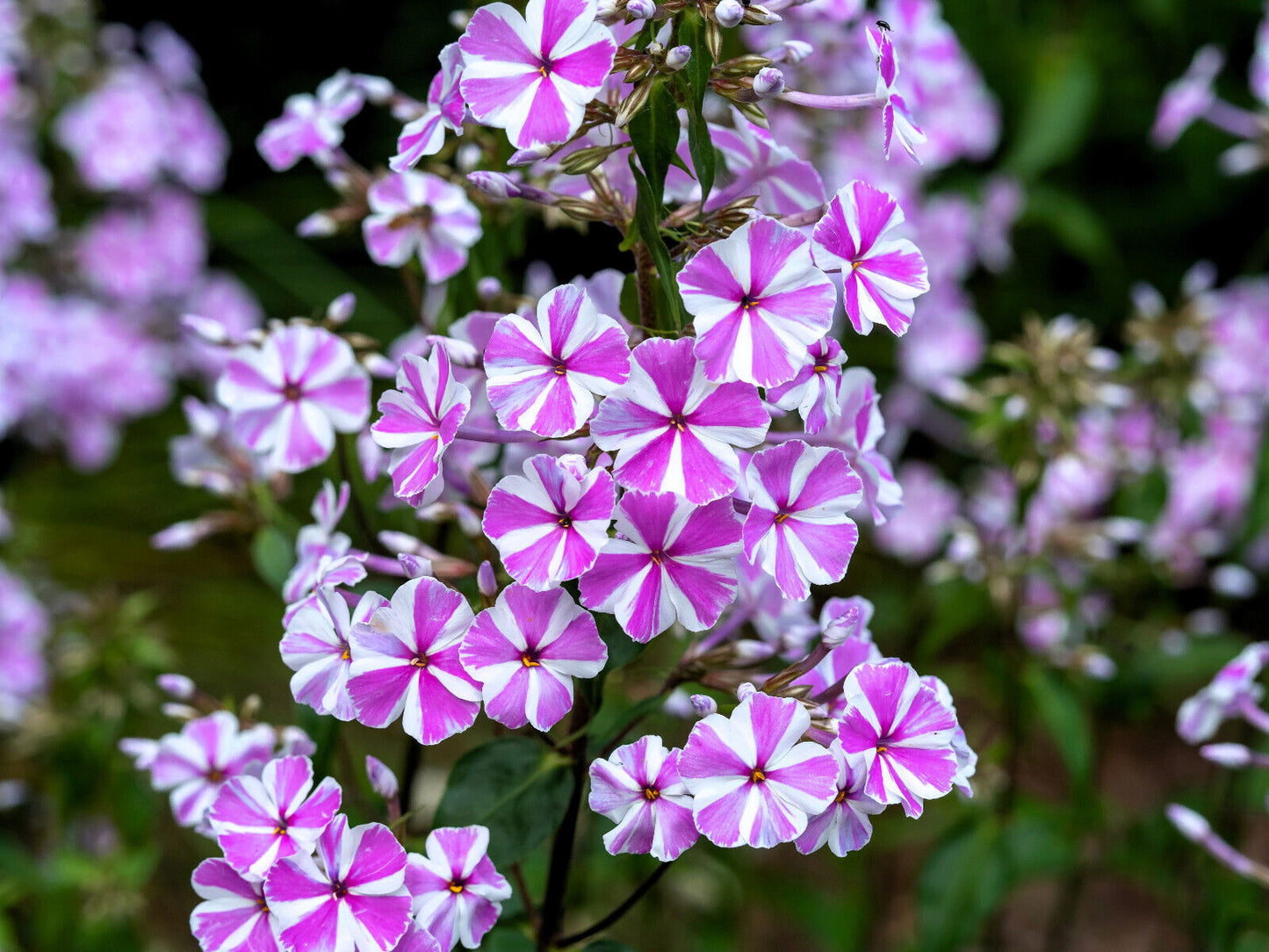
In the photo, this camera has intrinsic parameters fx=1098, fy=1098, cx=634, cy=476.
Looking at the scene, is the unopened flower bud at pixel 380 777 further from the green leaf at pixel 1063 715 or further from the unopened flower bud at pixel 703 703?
the green leaf at pixel 1063 715

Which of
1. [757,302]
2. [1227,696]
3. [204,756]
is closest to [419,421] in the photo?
[757,302]


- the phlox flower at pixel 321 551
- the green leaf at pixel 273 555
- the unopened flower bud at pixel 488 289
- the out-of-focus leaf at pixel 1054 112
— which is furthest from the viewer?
the out-of-focus leaf at pixel 1054 112

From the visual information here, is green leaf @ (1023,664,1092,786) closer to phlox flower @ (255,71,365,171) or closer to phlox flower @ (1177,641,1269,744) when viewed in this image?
phlox flower @ (1177,641,1269,744)

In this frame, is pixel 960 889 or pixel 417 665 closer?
pixel 417 665

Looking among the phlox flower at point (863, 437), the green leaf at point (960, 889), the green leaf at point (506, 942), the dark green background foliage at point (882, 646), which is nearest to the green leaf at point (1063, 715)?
the dark green background foliage at point (882, 646)

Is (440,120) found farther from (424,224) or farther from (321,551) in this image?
(321,551)

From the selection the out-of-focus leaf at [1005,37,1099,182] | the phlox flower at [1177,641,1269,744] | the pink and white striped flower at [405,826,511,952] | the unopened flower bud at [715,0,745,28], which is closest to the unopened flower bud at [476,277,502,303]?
the unopened flower bud at [715,0,745,28]
